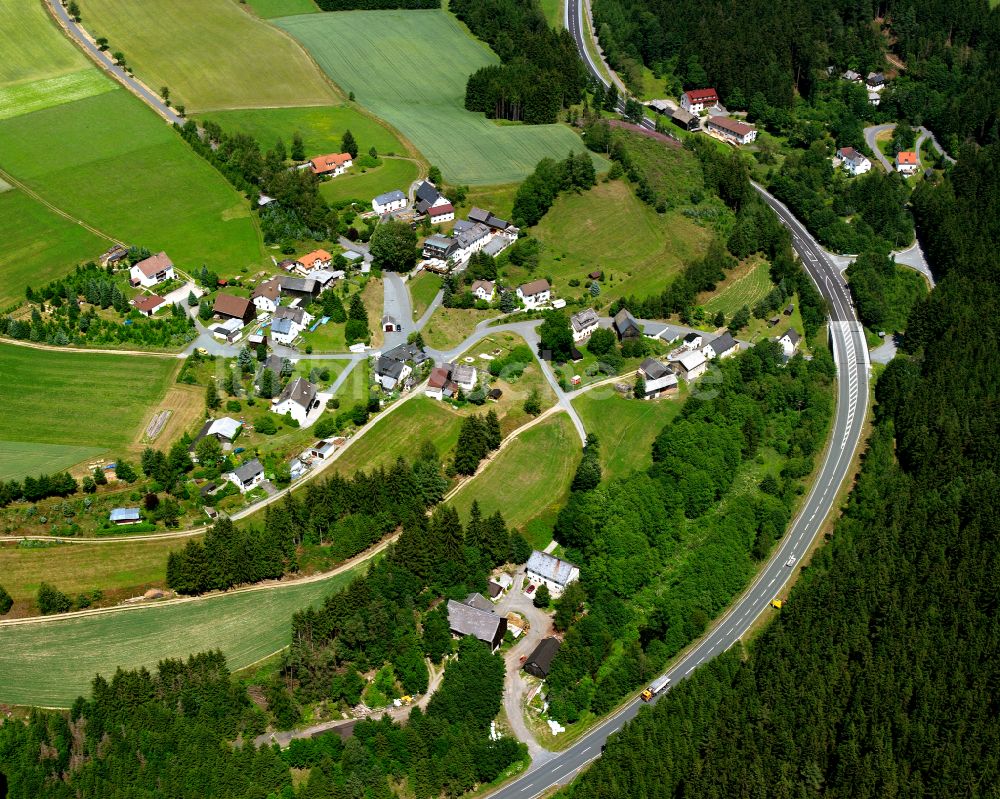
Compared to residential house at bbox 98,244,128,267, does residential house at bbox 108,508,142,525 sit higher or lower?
lower

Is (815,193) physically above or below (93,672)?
above

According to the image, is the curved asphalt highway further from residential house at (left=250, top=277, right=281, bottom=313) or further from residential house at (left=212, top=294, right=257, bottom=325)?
residential house at (left=212, top=294, right=257, bottom=325)

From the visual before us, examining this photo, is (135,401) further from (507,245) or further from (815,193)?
(815,193)

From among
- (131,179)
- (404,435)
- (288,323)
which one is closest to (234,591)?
(404,435)

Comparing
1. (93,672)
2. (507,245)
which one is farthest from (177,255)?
(93,672)

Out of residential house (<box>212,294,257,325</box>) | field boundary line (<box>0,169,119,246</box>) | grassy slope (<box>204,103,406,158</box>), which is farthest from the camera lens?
grassy slope (<box>204,103,406,158</box>)

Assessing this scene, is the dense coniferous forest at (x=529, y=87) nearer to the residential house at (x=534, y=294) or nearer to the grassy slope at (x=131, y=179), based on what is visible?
the grassy slope at (x=131, y=179)

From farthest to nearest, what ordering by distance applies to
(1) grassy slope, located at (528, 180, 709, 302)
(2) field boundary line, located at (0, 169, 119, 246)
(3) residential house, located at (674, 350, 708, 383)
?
1. (1) grassy slope, located at (528, 180, 709, 302)
2. (2) field boundary line, located at (0, 169, 119, 246)
3. (3) residential house, located at (674, 350, 708, 383)

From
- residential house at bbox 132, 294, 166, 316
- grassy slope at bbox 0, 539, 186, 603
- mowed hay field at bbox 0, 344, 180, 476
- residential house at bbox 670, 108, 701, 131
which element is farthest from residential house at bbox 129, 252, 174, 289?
residential house at bbox 670, 108, 701, 131
